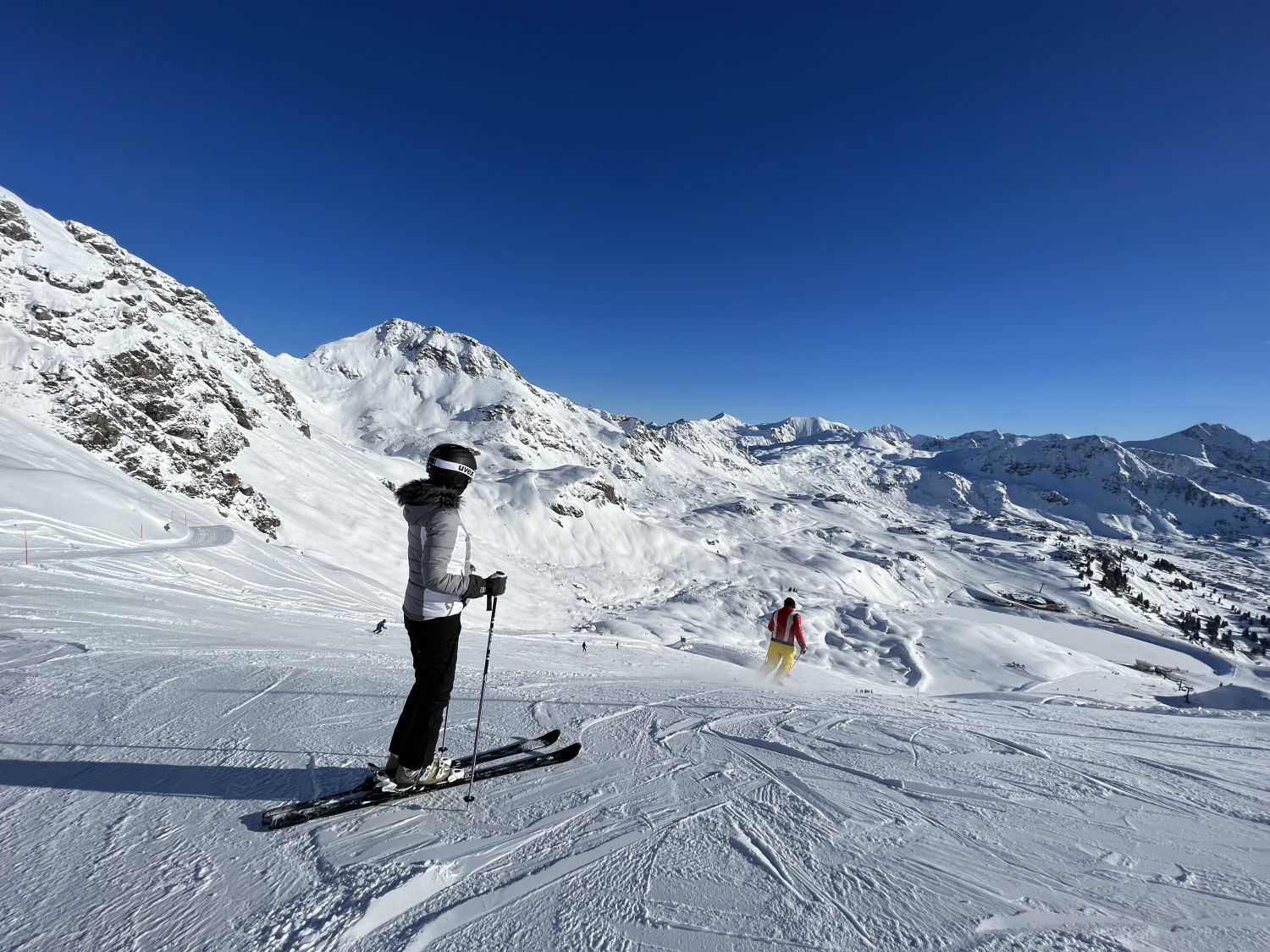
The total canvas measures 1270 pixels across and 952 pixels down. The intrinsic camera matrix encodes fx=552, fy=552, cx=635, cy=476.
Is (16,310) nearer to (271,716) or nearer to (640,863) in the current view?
(271,716)

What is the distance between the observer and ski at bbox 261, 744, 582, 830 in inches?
139

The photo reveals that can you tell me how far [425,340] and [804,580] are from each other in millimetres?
136838

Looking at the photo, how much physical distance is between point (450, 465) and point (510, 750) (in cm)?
259

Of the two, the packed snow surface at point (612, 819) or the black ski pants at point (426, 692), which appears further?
the black ski pants at point (426, 692)

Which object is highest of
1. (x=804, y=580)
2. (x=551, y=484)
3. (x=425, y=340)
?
(x=425, y=340)

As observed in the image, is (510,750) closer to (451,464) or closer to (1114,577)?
(451,464)

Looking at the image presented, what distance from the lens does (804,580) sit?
81.9m

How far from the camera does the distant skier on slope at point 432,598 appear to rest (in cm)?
395

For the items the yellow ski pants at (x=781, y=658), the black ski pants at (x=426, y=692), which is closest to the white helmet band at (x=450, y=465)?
the black ski pants at (x=426, y=692)

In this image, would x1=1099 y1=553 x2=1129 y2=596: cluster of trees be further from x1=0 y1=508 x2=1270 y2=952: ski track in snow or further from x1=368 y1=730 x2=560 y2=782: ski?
x1=368 y1=730 x2=560 y2=782: ski

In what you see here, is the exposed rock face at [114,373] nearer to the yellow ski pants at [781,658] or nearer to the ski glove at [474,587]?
the yellow ski pants at [781,658]

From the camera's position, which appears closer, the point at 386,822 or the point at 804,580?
the point at 386,822

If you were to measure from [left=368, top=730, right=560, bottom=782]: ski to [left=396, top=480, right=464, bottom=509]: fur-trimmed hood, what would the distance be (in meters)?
2.01

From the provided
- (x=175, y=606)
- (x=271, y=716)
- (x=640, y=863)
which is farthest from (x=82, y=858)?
(x=175, y=606)
